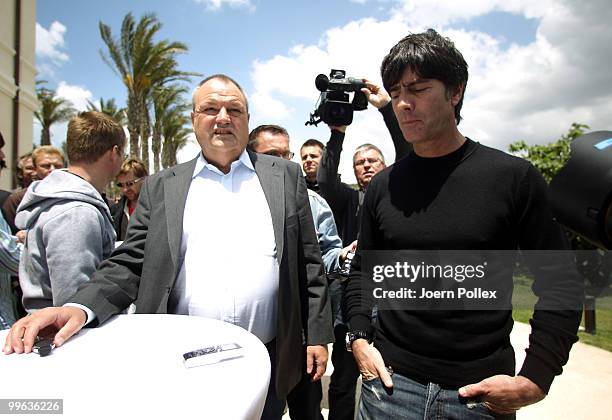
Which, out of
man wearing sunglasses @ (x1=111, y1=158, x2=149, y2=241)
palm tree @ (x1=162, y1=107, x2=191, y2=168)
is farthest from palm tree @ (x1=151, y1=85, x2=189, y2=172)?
man wearing sunglasses @ (x1=111, y1=158, x2=149, y2=241)

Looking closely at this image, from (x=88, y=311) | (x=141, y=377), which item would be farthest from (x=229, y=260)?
(x=141, y=377)

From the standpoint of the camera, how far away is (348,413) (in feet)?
9.79

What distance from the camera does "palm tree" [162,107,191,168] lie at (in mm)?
23359

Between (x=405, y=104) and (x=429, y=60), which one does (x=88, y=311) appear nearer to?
(x=405, y=104)

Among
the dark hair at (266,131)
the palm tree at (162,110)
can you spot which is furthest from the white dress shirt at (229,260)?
the palm tree at (162,110)

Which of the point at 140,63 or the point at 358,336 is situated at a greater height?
the point at 140,63

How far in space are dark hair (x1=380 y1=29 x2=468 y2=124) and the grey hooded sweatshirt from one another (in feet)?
4.82

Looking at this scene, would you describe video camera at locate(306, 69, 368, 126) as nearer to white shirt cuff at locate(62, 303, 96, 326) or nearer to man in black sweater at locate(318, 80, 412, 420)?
man in black sweater at locate(318, 80, 412, 420)

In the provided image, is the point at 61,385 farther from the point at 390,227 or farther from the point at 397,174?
the point at 397,174

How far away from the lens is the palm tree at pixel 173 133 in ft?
76.6

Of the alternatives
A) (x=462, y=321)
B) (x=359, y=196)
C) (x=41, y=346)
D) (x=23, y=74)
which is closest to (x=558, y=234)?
(x=462, y=321)

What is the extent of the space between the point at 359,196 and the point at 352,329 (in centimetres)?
197

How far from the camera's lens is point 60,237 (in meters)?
1.77

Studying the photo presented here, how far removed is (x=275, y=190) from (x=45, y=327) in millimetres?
1079
